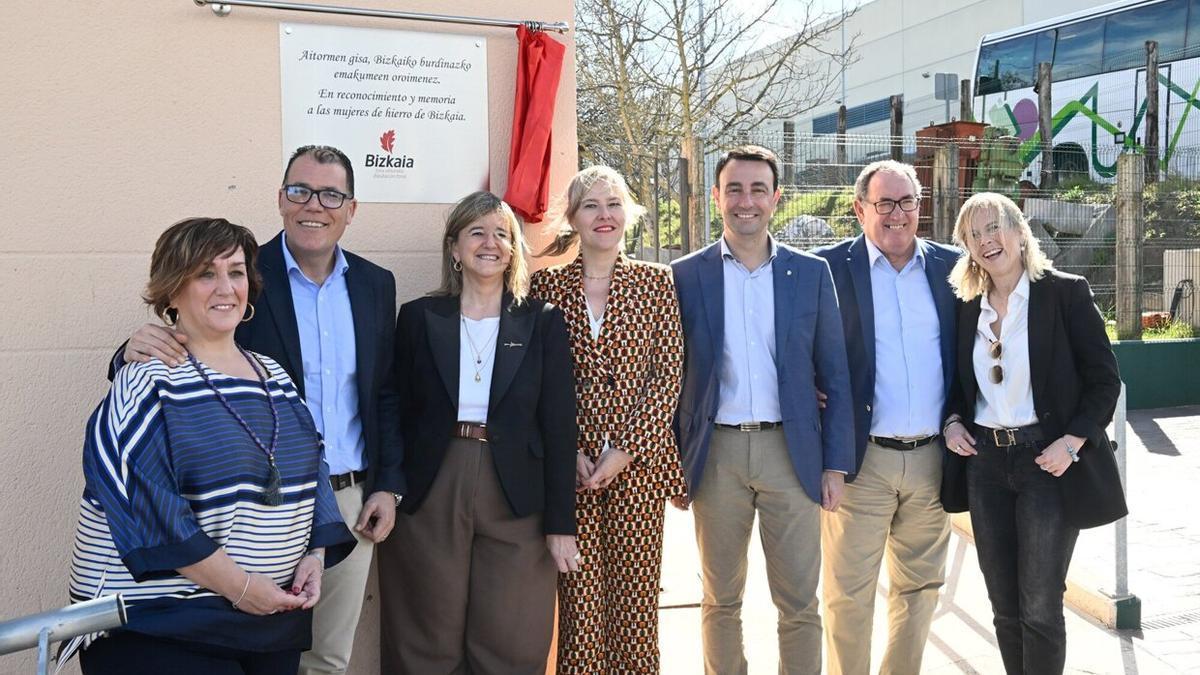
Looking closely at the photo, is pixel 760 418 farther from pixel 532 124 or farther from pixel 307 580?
pixel 307 580

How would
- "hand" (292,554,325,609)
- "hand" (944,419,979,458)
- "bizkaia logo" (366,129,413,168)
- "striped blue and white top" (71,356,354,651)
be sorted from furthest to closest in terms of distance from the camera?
"bizkaia logo" (366,129,413,168) < "hand" (944,419,979,458) < "hand" (292,554,325,609) < "striped blue and white top" (71,356,354,651)

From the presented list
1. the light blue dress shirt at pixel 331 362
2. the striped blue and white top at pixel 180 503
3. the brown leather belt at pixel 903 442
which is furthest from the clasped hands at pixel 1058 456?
the striped blue and white top at pixel 180 503

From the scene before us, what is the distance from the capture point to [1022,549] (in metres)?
3.12

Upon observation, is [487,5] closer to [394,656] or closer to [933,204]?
[394,656]

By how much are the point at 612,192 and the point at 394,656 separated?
1670 millimetres

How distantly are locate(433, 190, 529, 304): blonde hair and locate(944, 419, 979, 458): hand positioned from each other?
1.54 meters

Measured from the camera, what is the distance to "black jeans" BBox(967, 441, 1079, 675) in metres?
3.08

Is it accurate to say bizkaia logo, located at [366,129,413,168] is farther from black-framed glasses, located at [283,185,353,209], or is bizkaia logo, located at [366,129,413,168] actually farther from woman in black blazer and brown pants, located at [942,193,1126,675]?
woman in black blazer and brown pants, located at [942,193,1126,675]

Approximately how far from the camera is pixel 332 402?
111 inches

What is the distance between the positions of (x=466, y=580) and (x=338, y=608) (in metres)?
0.39

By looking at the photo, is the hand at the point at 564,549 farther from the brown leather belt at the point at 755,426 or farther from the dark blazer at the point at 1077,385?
the dark blazer at the point at 1077,385

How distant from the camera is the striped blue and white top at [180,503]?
2.07 metres

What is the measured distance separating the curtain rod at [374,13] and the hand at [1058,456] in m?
2.34

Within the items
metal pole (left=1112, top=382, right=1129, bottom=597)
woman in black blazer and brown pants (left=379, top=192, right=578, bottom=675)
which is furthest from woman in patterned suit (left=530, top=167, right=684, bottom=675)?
metal pole (left=1112, top=382, right=1129, bottom=597)
